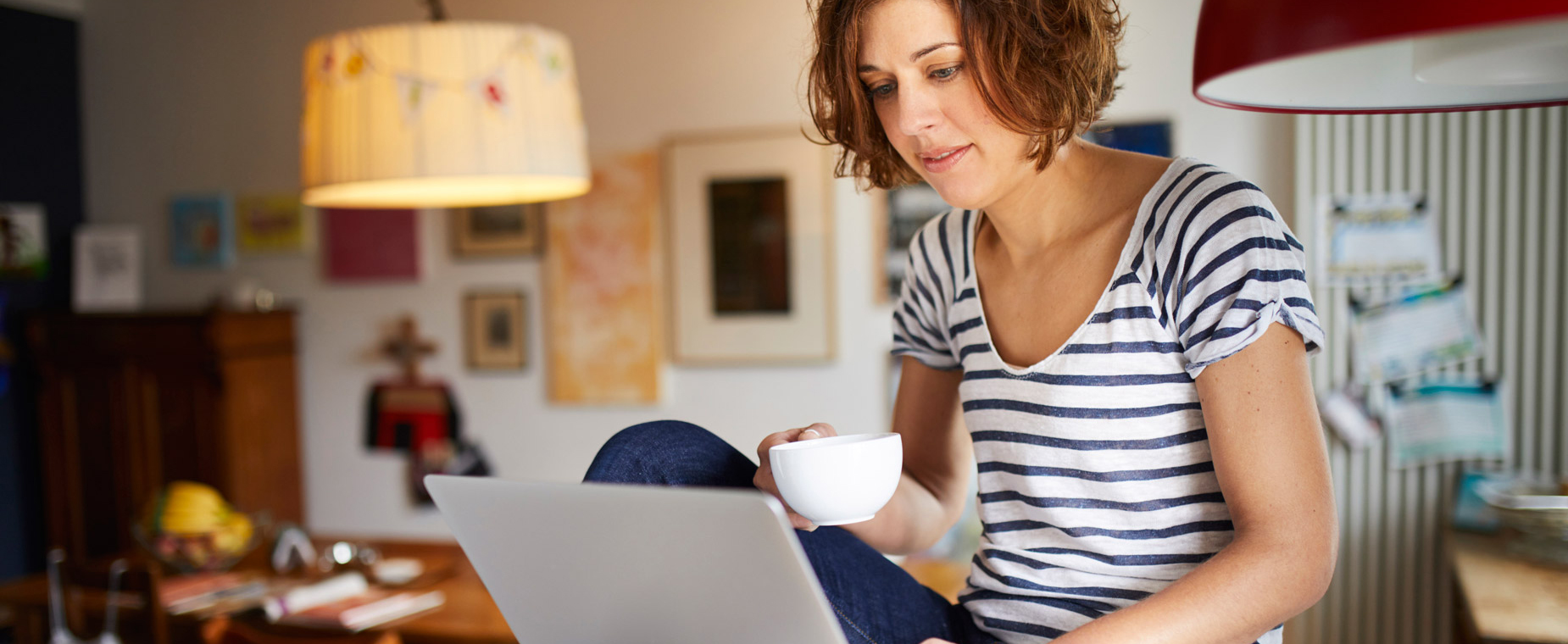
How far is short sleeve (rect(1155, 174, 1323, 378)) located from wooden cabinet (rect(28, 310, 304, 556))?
10.8ft

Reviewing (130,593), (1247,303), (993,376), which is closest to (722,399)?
(130,593)

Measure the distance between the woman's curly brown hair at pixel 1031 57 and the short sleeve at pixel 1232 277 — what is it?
146 millimetres

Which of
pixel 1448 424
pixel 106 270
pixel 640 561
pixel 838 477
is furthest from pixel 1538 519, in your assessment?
pixel 106 270

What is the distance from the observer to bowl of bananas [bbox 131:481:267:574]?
7.52 ft

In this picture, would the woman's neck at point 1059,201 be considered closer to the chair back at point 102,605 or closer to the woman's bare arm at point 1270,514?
the woman's bare arm at point 1270,514

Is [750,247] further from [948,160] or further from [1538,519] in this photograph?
[948,160]

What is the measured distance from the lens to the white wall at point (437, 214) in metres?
3.02

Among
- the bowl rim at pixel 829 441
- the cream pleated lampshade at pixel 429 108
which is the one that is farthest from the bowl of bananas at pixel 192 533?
the bowl rim at pixel 829 441

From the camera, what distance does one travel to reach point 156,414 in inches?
136

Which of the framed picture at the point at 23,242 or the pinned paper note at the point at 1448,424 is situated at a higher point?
the framed picture at the point at 23,242

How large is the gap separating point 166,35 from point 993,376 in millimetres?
3927

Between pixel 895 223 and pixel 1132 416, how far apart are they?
6.92 ft

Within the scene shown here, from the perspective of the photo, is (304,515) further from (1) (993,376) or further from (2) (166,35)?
(1) (993,376)

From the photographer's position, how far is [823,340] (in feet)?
10.1
